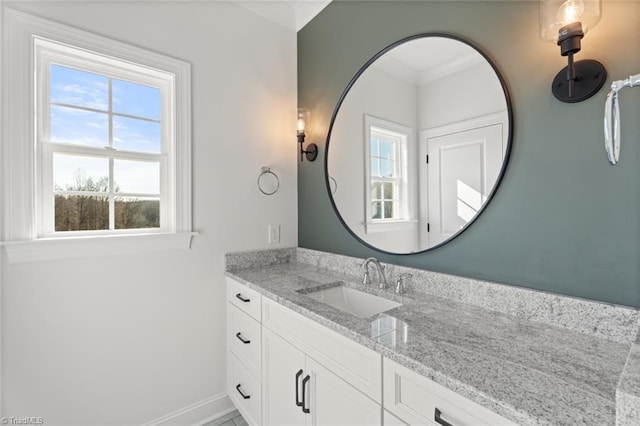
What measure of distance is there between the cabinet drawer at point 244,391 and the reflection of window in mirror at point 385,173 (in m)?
1.12

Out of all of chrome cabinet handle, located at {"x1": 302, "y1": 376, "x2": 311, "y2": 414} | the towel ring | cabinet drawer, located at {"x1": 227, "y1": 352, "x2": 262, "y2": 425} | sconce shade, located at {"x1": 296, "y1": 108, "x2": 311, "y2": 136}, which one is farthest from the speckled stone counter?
sconce shade, located at {"x1": 296, "y1": 108, "x2": 311, "y2": 136}

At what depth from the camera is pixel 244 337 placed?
1.75 m

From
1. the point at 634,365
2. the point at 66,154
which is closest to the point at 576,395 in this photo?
the point at 634,365

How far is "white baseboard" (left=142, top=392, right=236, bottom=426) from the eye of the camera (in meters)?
1.76

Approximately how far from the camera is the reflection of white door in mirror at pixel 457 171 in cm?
124

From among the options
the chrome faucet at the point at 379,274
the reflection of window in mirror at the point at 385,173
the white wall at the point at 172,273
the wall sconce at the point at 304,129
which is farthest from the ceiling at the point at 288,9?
the chrome faucet at the point at 379,274

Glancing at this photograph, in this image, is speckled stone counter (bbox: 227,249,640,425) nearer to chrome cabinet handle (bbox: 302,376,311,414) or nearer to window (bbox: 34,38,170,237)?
chrome cabinet handle (bbox: 302,376,311,414)

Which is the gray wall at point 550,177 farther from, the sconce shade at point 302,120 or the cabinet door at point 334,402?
the sconce shade at point 302,120

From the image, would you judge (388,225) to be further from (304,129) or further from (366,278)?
(304,129)

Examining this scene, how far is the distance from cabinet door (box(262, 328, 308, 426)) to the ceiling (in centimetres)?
216

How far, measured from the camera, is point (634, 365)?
1.97 feet

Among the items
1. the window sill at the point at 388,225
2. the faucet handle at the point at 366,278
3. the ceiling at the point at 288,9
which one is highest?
the ceiling at the point at 288,9

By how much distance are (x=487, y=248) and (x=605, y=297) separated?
1.29 ft

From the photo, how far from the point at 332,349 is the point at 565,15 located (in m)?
1.42
